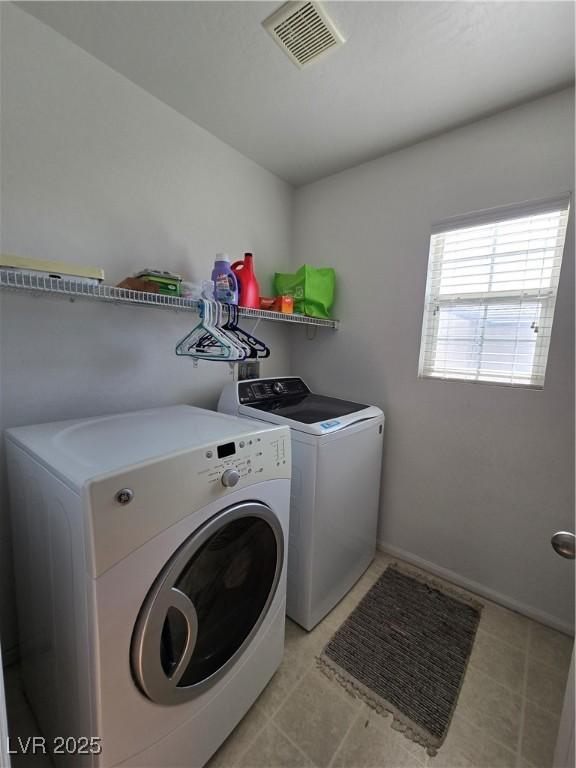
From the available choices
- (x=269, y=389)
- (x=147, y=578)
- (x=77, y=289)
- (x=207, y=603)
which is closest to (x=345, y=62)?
(x=77, y=289)

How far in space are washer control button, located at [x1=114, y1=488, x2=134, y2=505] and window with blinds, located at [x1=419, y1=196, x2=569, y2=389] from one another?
5.49 feet

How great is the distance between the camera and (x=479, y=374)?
5.57ft

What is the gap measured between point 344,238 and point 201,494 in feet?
6.20

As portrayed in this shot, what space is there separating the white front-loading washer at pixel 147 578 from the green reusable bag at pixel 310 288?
3.62 feet

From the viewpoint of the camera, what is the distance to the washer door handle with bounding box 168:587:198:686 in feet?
2.70

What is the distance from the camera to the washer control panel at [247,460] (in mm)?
888

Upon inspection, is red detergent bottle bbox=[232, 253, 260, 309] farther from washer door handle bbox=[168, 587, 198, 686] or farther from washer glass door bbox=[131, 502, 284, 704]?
washer door handle bbox=[168, 587, 198, 686]

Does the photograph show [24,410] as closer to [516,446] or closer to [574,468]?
[516,446]

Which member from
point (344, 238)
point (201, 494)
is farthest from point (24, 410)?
point (344, 238)

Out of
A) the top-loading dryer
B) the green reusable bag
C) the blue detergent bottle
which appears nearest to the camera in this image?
the top-loading dryer

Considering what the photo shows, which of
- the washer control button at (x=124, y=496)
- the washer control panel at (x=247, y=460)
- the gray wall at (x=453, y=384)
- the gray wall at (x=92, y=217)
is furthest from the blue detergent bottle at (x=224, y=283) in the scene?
the washer control button at (x=124, y=496)

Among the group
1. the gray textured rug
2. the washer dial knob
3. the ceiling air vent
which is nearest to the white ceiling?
the ceiling air vent

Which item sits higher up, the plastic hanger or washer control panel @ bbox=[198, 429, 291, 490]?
the plastic hanger

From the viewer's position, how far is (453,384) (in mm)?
1755
